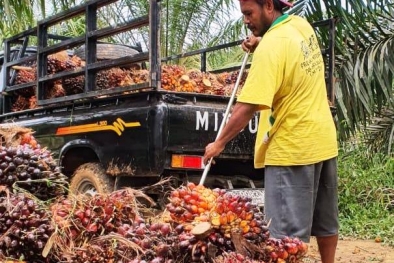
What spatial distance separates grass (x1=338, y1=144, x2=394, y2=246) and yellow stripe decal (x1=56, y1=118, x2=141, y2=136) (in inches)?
131

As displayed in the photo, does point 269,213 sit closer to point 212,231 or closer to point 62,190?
point 62,190

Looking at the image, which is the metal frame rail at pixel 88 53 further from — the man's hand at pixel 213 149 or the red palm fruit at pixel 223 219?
the red palm fruit at pixel 223 219

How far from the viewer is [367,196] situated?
8258mm

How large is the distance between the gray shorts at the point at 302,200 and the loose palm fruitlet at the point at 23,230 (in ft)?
4.72

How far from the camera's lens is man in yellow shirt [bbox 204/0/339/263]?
306 cm

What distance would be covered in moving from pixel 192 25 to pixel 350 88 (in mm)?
6634

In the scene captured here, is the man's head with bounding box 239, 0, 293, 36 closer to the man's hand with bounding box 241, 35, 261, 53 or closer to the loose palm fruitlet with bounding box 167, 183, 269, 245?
the man's hand with bounding box 241, 35, 261, 53

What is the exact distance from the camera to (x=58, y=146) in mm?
5770

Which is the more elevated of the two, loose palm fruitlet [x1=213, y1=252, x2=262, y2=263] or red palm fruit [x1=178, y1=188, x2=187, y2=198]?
red palm fruit [x1=178, y1=188, x2=187, y2=198]

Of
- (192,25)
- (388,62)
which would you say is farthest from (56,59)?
(192,25)

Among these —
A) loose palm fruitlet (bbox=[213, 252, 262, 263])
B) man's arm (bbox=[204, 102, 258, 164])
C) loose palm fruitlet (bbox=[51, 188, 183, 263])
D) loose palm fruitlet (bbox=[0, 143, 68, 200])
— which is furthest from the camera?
man's arm (bbox=[204, 102, 258, 164])

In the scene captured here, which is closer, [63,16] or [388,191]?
[63,16]

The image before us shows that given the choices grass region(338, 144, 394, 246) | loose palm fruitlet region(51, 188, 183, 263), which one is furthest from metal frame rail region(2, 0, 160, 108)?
grass region(338, 144, 394, 246)

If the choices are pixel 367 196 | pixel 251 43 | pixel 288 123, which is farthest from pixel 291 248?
pixel 367 196
